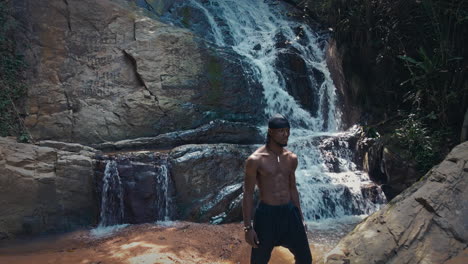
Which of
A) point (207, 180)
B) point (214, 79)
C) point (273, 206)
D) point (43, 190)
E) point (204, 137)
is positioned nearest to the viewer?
point (273, 206)

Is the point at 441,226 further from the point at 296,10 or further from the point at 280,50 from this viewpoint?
the point at 296,10

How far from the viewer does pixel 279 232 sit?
293 cm

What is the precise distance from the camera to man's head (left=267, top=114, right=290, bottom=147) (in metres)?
2.96

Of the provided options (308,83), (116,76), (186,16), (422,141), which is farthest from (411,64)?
(186,16)

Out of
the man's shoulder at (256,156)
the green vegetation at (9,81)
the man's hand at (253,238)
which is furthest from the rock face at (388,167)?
the green vegetation at (9,81)

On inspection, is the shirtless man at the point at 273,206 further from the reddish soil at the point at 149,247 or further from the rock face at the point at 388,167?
the rock face at the point at 388,167

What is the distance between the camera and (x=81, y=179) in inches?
269

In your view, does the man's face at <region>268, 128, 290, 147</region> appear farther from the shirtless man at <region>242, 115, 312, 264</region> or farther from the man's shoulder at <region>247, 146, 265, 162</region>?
the man's shoulder at <region>247, 146, 265, 162</region>

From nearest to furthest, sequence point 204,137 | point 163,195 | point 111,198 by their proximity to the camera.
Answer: point 111,198
point 163,195
point 204,137

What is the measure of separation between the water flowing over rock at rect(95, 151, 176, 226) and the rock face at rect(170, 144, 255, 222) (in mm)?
268

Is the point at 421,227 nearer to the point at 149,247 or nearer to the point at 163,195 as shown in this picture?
the point at 149,247

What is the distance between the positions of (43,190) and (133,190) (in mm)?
1604

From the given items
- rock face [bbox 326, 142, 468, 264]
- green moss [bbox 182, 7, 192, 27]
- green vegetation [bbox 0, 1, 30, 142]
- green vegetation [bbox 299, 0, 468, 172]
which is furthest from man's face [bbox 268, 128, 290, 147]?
green moss [bbox 182, 7, 192, 27]

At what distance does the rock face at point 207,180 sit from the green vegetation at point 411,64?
3.61 meters
